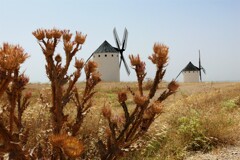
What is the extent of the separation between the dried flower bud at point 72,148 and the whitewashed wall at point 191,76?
188ft

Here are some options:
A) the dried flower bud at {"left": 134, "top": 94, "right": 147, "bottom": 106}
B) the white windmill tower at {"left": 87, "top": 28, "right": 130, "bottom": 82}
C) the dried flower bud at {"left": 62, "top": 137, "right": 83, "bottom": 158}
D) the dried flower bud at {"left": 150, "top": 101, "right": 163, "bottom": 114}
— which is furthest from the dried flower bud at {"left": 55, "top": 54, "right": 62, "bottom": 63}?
the white windmill tower at {"left": 87, "top": 28, "right": 130, "bottom": 82}

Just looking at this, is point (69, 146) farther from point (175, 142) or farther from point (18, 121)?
point (175, 142)

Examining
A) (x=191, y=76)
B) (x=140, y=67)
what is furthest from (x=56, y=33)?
(x=191, y=76)

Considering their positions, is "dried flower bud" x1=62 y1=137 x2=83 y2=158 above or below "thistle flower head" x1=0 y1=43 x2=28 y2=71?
below

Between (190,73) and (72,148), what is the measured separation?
5786cm

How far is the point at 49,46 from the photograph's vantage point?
7.22ft

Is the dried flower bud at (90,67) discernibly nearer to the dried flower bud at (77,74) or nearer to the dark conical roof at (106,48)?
the dried flower bud at (77,74)

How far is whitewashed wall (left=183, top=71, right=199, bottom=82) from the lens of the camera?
58062mm

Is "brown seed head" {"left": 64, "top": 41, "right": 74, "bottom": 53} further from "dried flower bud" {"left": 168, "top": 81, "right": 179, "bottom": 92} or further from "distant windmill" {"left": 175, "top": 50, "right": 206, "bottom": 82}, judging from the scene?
"distant windmill" {"left": 175, "top": 50, "right": 206, "bottom": 82}

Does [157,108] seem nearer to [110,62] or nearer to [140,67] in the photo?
[140,67]

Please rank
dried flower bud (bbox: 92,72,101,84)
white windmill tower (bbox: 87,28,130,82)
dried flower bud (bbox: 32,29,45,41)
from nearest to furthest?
dried flower bud (bbox: 32,29,45,41)
dried flower bud (bbox: 92,72,101,84)
white windmill tower (bbox: 87,28,130,82)

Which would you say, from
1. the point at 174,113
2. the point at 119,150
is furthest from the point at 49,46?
the point at 174,113

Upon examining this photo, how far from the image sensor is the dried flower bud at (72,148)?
1.57 metres

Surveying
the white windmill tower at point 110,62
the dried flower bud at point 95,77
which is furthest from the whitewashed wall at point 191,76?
A: the dried flower bud at point 95,77
